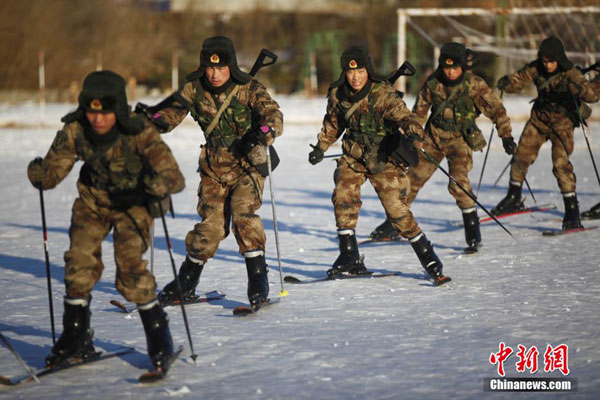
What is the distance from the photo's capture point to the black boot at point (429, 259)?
722cm

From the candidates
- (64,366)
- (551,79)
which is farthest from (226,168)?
(551,79)

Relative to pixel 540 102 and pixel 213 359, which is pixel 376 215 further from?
pixel 213 359

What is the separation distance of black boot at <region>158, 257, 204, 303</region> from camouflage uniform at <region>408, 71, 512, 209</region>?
295 cm

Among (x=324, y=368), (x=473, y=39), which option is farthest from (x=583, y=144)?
(x=324, y=368)

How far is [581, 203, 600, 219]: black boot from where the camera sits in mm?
10586

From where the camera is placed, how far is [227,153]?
6559 mm

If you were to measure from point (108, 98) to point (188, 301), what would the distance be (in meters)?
2.31

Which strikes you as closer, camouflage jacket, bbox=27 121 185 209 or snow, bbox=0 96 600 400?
snow, bbox=0 96 600 400

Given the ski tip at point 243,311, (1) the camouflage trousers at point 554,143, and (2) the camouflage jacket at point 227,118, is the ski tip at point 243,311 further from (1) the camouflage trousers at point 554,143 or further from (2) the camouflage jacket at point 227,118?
(1) the camouflage trousers at point 554,143

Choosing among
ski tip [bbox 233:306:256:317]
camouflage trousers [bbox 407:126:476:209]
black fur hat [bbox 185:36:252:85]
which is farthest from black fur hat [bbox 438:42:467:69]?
ski tip [bbox 233:306:256:317]

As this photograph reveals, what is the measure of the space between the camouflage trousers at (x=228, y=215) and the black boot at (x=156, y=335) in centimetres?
148

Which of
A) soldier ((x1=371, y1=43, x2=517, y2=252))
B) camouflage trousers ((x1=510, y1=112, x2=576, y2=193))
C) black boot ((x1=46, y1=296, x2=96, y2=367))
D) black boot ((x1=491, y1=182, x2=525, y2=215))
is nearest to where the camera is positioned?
black boot ((x1=46, y1=296, x2=96, y2=367))

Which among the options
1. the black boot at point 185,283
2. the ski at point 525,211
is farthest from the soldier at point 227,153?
the ski at point 525,211

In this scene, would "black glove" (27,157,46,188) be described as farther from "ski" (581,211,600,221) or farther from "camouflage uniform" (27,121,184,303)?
"ski" (581,211,600,221)
